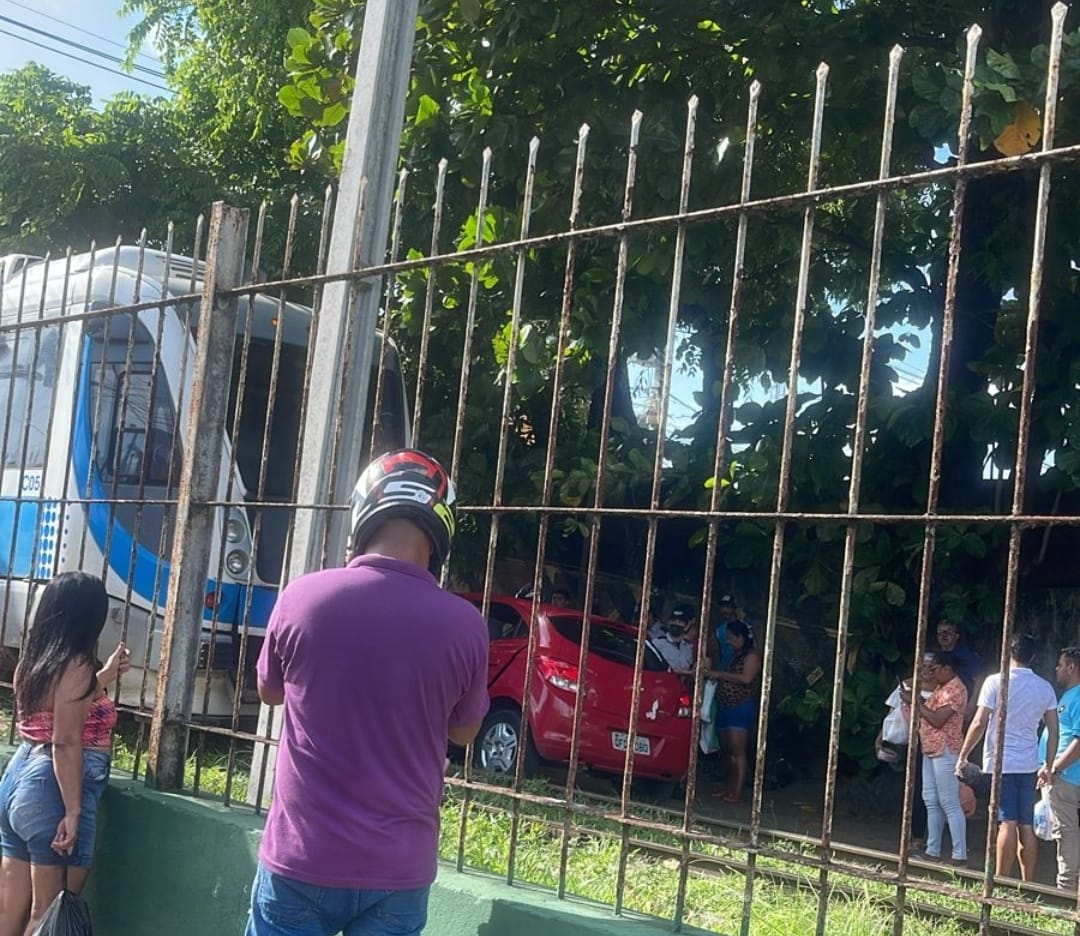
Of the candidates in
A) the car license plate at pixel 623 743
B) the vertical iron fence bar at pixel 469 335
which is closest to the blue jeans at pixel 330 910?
the vertical iron fence bar at pixel 469 335

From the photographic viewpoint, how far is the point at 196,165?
17.4 m

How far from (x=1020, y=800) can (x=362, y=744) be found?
20.6 feet

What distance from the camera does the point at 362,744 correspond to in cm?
273

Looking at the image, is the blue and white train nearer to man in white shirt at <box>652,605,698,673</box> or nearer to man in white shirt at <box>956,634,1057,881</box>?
man in white shirt at <box>956,634,1057,881</box>

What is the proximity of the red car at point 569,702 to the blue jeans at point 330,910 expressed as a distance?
609 centimetres

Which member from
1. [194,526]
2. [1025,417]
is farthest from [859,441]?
[194,526]

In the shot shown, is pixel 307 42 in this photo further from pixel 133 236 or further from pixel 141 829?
pixel 133 236

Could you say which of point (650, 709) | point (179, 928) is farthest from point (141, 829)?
point (650, 709)

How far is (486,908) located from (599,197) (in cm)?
575

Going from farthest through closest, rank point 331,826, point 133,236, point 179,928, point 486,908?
point 133,236 → point 179,928 → point 486,908 → point 331,826

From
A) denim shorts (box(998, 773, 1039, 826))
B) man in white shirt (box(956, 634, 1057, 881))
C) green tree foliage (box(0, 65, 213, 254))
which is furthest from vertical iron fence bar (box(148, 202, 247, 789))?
green tree foliage (box(0, 65, 213, 254))

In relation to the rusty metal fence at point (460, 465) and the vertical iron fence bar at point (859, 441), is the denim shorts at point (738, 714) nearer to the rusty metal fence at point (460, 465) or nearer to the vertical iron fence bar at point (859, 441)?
the rusty metal fence at point (460, 465)

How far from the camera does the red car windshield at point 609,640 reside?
9.97 meters

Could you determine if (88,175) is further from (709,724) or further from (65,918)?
(65,918)
